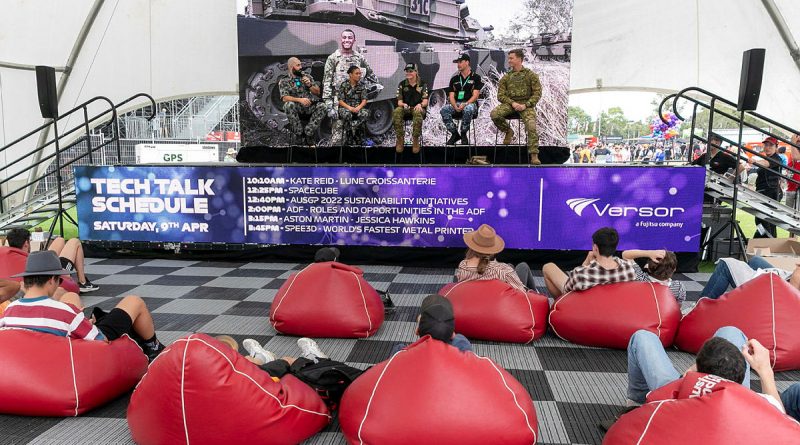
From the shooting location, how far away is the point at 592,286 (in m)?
3.80

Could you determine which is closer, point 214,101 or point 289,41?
point 289,41

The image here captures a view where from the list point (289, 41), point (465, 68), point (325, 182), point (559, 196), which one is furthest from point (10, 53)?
point (559, 196)

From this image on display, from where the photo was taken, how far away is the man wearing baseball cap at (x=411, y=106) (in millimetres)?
8117

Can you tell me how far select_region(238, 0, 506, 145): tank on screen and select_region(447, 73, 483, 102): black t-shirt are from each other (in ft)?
5.59

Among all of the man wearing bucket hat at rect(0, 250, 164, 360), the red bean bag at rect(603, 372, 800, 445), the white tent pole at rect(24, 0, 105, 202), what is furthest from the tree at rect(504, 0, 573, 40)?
the red bean bag at rect(603, 372, 800, 445)

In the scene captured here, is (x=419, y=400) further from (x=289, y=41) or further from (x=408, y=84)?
(x=289, y=41)

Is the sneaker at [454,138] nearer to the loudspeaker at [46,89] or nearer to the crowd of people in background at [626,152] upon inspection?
the loudspeaker at [46,89]

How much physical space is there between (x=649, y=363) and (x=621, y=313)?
45.5 inches

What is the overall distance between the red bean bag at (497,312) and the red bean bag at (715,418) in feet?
6.35

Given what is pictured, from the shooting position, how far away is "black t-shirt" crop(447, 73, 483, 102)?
8156 mm

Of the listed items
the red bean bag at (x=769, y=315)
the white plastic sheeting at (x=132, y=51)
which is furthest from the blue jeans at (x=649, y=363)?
the white plastic sheeting at (x=132, y=51)

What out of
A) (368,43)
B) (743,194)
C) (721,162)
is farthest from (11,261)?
(721,162)

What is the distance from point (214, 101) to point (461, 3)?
18797 mm

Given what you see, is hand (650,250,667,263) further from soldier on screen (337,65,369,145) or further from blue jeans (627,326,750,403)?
soldier on screen (337,65,369,145)
